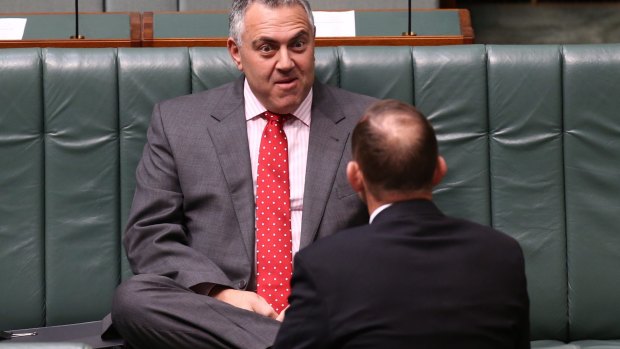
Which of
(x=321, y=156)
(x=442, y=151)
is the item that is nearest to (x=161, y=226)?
(x=321, y=156)

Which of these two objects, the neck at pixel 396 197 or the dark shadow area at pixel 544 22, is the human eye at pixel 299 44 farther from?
the dark shadow area at pixel 544 22

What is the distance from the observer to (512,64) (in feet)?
7.32

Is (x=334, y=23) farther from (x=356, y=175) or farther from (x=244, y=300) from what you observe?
(x=356, y=175)

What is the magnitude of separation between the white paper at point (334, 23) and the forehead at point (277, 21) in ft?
2.38

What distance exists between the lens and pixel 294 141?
6.88 feet

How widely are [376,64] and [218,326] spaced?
699 mm

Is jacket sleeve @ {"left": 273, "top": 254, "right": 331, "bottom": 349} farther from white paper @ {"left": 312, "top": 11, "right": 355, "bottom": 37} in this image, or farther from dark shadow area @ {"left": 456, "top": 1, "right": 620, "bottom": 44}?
dark shadow area @ {"left": 456, "top": 1, "right": 620, "bottom": 44}

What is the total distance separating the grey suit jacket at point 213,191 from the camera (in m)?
2.01

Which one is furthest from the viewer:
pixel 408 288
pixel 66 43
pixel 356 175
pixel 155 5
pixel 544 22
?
pixel 544 22

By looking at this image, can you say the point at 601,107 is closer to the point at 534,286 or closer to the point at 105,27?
the point at 534,286

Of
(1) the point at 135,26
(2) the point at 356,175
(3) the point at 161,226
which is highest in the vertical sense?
(1) the point at 135,26

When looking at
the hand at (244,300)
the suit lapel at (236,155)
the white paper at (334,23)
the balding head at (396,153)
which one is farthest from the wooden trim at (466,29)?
the balding head at (396,153)

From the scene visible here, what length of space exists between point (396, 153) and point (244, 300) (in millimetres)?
730

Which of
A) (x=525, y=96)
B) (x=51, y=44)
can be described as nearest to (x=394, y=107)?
(x=525, y=96)
